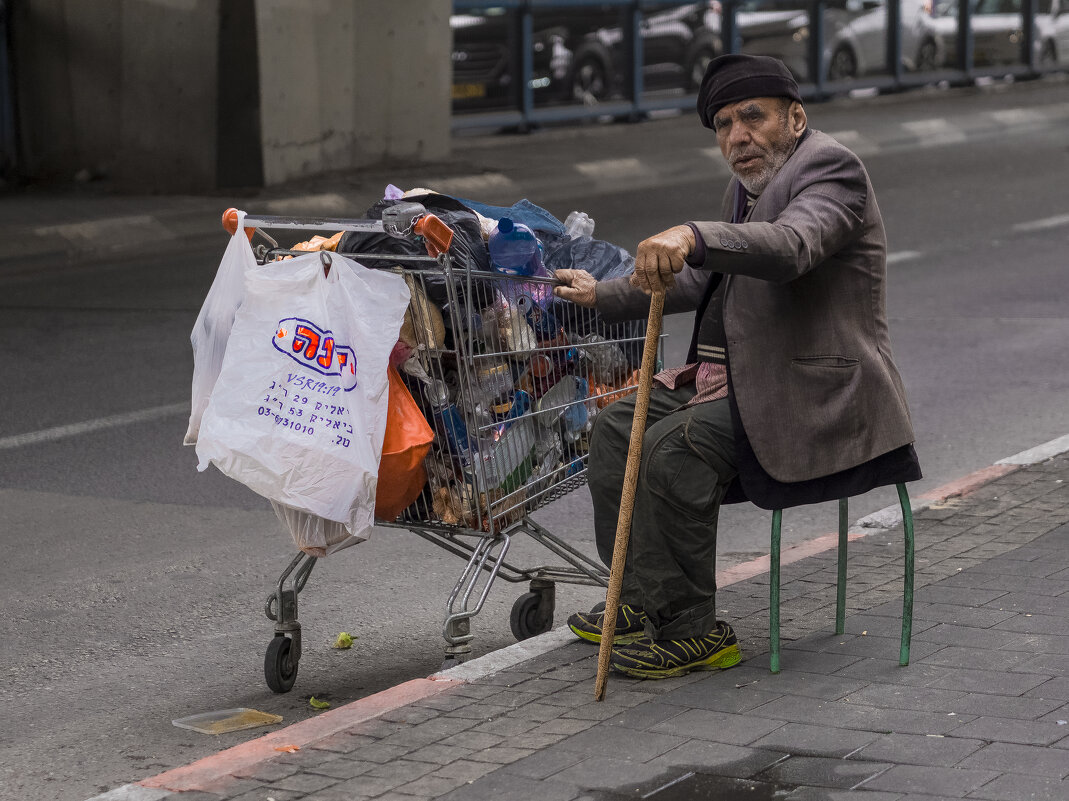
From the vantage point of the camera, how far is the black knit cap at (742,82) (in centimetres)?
445

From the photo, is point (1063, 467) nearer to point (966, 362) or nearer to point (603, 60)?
point (966, 362)

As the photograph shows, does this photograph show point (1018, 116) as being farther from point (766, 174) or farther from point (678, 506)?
point (678, 506)

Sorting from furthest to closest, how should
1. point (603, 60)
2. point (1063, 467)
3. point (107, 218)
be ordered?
point (603, 60), point (107, 218), point (1063, 467)

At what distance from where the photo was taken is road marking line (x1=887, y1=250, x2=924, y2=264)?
1299 centimetres

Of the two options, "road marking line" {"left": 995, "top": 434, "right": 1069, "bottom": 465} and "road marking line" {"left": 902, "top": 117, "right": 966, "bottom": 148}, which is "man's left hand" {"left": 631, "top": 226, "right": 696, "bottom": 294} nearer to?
"road marking line" {"left": 995, "top": 434, "right": 1069, "bottom": 465}

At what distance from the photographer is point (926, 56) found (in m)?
26.6

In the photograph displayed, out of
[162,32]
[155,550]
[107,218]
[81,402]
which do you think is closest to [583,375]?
[155,550]

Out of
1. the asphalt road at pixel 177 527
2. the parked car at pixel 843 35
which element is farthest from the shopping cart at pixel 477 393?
the parked car at pixel 843 35

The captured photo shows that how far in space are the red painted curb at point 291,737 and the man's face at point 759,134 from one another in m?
1.64

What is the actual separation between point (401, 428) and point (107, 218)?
11028mm

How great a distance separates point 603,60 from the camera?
21453 millimetres

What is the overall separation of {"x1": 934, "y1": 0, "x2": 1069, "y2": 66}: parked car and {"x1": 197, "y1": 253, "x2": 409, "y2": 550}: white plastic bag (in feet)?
78.0

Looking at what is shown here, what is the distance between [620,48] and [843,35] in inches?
196

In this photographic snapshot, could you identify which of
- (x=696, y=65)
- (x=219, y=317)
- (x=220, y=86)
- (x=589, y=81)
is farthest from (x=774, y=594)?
(x=696, y=65)
